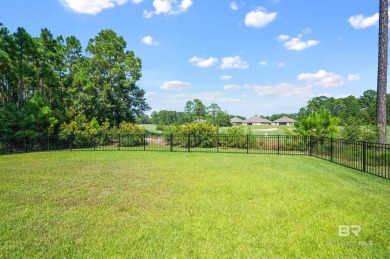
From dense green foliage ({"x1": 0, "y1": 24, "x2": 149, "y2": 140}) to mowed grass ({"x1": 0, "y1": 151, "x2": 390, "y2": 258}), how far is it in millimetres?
11959

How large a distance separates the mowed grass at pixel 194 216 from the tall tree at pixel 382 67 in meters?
4.55

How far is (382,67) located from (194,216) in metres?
11.7

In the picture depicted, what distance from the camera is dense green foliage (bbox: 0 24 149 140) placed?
17547 millimetres

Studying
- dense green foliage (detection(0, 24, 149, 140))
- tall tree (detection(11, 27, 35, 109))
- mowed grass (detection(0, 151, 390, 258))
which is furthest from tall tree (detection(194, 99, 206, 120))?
mowed grass (detection(0, 151, 390, 258))

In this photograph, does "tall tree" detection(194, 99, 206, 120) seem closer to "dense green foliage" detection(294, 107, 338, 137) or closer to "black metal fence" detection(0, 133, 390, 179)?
"black metal fence" detection(0, 133, 390, 179)

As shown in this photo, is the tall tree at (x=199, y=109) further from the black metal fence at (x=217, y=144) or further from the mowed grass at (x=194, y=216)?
the mowed grass at (x=194, y=216)

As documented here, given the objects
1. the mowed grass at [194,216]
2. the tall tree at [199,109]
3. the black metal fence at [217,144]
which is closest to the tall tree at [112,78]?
the black metal fence at [217,144]

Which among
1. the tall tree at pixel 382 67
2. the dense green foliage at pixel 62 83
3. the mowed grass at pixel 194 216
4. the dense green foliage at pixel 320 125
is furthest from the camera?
the dense green foliage at pixel 62 83

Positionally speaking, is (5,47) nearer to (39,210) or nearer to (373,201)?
(39,210)

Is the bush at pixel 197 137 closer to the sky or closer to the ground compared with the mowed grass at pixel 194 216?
closer to the sky

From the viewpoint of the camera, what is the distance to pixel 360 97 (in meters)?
84.4

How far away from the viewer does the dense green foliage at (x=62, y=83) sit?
17.5 metres

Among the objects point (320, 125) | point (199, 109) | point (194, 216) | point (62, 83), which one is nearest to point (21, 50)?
point (62, 83)

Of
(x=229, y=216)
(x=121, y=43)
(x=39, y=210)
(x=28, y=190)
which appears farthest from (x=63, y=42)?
(x=229, y=216)
